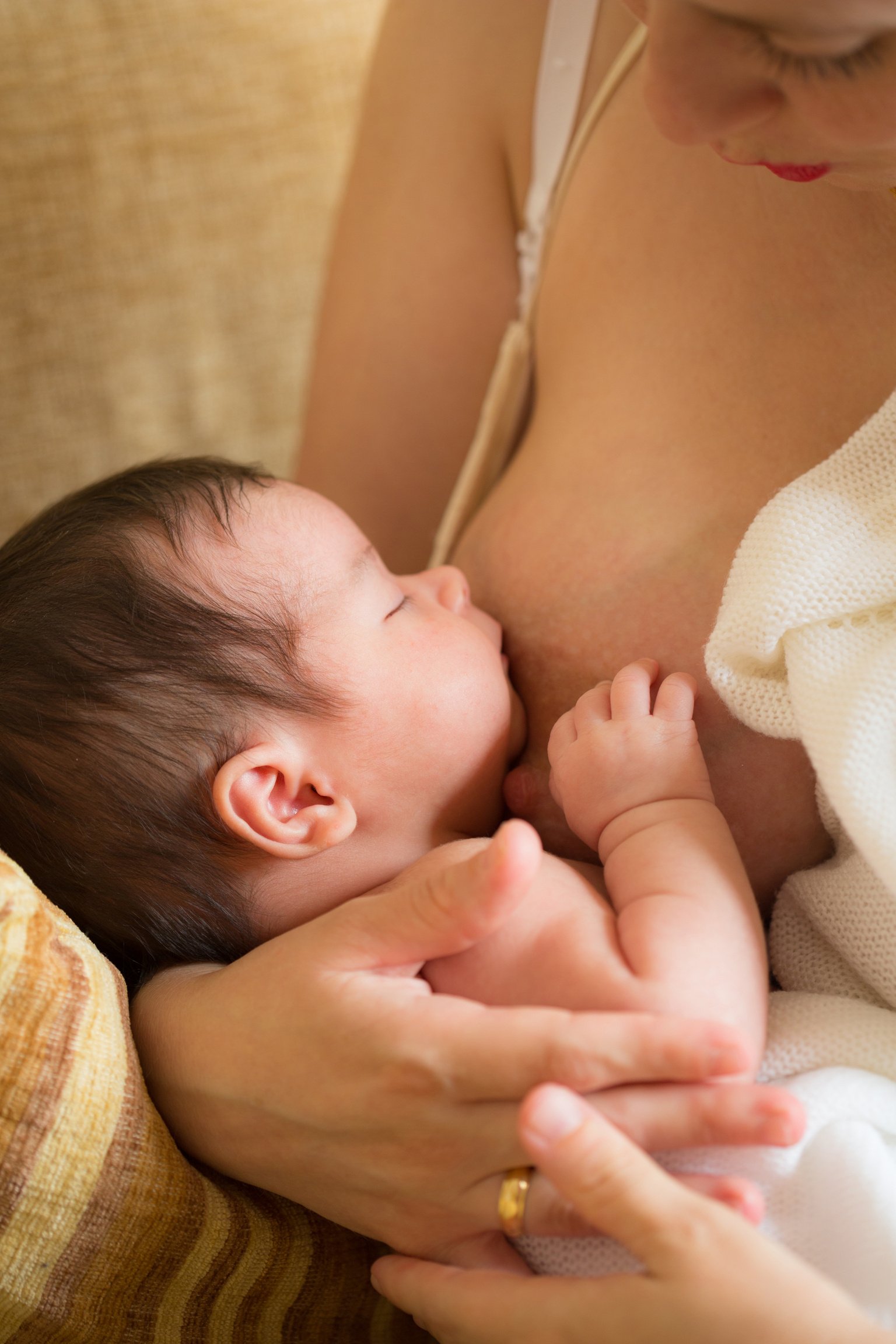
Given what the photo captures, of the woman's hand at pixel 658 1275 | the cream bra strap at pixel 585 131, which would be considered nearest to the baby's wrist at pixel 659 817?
the woman's hand at pixel 658 1275

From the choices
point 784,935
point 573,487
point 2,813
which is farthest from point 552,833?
point 2,813

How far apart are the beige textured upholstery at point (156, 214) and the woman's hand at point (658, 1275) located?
134 centimetres

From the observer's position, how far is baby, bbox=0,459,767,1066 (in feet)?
2.64

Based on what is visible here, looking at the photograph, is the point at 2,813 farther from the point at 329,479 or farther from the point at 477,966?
the point at 329,479

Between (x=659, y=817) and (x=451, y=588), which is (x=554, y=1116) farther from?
(x=451, y=588)

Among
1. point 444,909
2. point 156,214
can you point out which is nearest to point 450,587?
point 444,909

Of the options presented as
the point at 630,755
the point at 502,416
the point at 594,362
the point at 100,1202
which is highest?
the point at 594,362

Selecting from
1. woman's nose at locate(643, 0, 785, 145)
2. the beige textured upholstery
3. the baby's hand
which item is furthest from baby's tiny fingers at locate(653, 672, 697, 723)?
the beige textured upholstery

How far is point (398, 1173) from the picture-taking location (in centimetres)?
70

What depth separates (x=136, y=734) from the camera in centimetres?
84

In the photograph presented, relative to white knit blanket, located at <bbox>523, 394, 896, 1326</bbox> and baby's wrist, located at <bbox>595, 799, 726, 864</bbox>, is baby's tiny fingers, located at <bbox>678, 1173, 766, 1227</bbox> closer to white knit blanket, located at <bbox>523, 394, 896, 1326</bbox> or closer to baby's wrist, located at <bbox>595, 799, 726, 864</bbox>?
white knit blanket, located at <bbox>523, 394, 896, 1326</bbox>

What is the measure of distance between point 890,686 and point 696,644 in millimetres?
166

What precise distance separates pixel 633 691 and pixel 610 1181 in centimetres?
37

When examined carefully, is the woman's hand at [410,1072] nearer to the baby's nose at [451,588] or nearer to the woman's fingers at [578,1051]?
the woman's fingers at [578,1051]
